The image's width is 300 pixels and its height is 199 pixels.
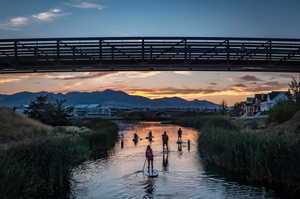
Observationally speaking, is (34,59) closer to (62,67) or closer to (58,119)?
(62,67)

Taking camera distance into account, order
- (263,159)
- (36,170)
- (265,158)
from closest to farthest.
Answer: (36,170), (265,158), (263,159)

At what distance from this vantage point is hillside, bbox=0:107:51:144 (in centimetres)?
3748

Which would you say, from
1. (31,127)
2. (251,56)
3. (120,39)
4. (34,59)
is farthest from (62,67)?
(251,56)

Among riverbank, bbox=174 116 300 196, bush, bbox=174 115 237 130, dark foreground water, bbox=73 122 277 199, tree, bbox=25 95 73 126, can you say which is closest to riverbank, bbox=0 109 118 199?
dark foreground water, bbox=73 122 277 199

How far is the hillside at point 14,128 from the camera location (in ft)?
123

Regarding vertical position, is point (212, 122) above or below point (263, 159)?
above

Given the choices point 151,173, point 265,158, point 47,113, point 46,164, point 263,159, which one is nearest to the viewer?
point 46,164

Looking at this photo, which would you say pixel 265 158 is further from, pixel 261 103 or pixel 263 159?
pixel 261 103

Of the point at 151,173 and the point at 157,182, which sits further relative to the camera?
the point at 151,173

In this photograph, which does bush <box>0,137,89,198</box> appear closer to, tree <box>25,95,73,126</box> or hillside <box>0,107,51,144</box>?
hillside <box>0,107,51,144</box>

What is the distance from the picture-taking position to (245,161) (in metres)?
27.3

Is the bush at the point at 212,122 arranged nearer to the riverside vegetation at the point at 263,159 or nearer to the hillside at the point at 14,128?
the riverside vegetation at the point at 263,159

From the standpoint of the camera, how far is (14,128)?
136 ft

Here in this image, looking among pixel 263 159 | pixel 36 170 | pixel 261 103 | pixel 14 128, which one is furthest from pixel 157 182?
pixel 261 103
